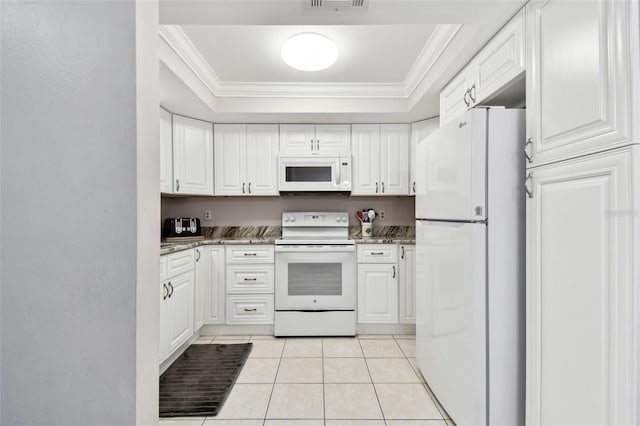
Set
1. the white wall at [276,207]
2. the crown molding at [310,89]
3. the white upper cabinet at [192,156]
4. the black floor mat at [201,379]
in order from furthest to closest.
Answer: the white wall at [276,207] < the white upper cabinet at [192,156] < the crown molding at [310,89] < the black floor mat at [201,379]

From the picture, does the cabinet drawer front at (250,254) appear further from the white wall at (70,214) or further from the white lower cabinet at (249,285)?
the white wall at (70,214)

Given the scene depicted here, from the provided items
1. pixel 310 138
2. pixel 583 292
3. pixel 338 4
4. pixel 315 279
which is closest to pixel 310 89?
pixel 310 138

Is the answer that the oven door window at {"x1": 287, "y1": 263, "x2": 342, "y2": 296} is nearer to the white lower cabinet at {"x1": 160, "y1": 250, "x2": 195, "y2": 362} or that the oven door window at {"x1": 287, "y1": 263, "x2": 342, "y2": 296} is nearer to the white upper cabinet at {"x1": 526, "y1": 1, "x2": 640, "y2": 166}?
the white lower cabinet at {"x1": 160, "y1": 250, "x2": 195, "y2": 362}

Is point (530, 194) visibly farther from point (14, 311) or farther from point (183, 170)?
point (183, 170)

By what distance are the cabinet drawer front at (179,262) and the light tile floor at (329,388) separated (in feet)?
2.56

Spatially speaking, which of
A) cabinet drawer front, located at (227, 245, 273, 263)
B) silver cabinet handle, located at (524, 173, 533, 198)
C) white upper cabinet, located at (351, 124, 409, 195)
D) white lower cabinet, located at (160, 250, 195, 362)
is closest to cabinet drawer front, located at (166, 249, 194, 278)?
white lower cabinet, located at (160, 250, 195, 362)

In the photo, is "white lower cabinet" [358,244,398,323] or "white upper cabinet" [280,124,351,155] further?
"white upper cabinet" [280,124,351,155]

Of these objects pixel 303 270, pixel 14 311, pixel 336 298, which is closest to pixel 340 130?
pixel 303 270

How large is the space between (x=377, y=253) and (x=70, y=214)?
2625 mm

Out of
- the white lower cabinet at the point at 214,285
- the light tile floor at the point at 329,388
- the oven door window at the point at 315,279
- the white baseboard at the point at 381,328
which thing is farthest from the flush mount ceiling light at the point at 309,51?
the white baseboard at the point at 381,328

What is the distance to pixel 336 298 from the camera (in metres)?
2.97

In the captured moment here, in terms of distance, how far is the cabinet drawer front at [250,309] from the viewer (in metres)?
3.02

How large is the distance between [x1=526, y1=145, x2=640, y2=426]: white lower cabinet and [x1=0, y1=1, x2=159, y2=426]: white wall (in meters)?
1.25

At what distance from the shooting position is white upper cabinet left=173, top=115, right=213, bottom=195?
2.89m
